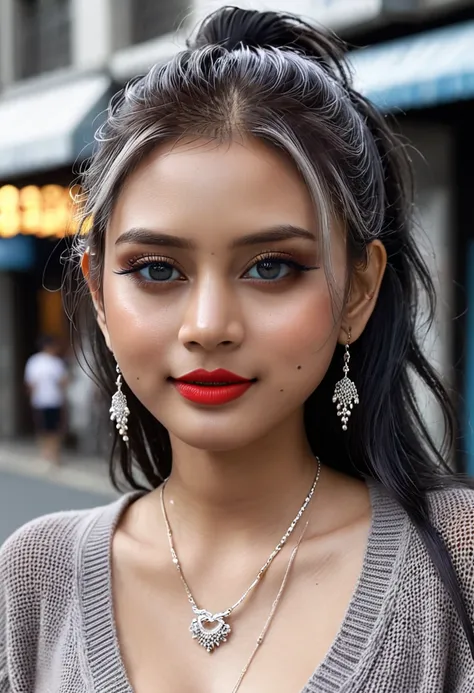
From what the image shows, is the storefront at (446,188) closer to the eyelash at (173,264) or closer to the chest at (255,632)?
the chest at (255,632)

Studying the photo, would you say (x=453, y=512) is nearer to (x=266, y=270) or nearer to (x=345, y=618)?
(x=345, y=618)

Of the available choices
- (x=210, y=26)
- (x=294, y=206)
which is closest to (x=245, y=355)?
(x=294, y=206)

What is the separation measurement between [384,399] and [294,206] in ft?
1.46

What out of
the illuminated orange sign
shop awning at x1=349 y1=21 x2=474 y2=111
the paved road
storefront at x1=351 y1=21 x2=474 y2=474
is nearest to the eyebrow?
shop awning at x1=349 y1=21 x2=474 y2=111

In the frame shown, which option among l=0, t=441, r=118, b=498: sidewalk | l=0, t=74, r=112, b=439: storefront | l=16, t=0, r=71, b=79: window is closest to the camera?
l=0, t=74, r=112, b=439: storefront

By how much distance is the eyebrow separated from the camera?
4.12 ft

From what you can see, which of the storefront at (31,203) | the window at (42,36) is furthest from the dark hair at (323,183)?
the window at (42,36)

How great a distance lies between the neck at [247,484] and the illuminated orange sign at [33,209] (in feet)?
25.1

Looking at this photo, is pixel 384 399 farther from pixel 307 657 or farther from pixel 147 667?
pixel 147 667

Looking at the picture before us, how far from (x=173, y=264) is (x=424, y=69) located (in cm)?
414

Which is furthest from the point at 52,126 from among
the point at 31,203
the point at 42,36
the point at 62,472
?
the point at 62,472

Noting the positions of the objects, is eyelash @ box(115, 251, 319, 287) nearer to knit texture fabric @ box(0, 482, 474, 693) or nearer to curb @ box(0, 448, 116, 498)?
knit texture fabric @ box(0, 482, 474, 693)

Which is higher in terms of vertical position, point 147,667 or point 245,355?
point 245,355

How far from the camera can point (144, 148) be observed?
4.37ft
